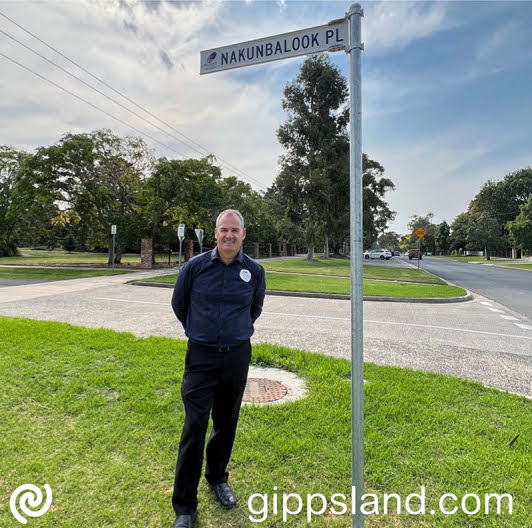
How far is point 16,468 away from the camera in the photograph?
7.72ft

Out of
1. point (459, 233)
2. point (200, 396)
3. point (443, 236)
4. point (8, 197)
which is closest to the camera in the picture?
point (200, 396)

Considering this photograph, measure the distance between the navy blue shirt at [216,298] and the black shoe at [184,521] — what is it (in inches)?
39.2

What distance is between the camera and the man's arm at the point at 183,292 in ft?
7.29

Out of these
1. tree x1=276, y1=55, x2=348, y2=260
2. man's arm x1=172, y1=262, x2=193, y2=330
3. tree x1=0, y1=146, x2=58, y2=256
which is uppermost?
tree x1=276, y1=55, x2=348, y2=260

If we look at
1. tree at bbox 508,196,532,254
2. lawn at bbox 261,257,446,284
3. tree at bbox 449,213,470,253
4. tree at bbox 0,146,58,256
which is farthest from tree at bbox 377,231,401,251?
tree at bbox 0,146,58,256

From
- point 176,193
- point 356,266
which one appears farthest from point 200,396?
point 176,193

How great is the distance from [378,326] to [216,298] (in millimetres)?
6037

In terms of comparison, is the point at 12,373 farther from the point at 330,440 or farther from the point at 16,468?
the point at 330,440

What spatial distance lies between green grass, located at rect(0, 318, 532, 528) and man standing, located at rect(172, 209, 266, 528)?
6.9 inches

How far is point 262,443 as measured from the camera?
2.71 metres

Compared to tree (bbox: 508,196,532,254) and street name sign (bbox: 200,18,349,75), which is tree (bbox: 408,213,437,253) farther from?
street name sign (bbox: 200,18,349,75)

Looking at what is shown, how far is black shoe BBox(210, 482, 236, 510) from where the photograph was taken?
2.10 meters

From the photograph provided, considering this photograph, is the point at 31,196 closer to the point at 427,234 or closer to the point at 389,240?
the point at 427,234

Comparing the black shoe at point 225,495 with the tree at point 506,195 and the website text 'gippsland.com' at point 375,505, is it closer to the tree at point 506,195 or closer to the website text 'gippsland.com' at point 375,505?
the website text 'gippsland.com' at point 375,505
